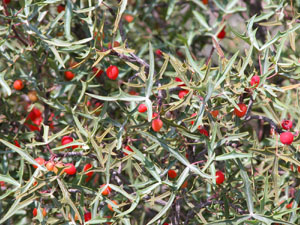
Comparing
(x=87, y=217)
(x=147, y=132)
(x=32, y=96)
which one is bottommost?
(x=87, y=217)

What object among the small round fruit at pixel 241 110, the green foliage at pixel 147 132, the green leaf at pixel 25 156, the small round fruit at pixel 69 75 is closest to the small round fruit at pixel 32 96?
the green foliage at pixel 147 132

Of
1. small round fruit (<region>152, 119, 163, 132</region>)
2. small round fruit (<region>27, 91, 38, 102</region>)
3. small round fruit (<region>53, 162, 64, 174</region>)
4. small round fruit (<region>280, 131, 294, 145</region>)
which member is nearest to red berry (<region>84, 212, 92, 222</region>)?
small round fruit (<region>53, 162, 64, 174</region>)

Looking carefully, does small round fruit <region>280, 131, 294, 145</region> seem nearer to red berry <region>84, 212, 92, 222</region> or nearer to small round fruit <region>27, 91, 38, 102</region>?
red berry <region>84, 212, 92, 222</region>

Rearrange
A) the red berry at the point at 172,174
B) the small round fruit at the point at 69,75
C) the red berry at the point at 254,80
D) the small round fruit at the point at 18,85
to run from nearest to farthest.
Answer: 1. the red berry at the point at 254,80
2. the red berry at the point at 172,174
3. the small round fruit at the point at 18,85
4. the small round fruit at the point at 69,75

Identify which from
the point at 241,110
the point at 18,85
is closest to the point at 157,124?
the point at 241,110

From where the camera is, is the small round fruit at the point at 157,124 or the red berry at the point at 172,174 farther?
the red berry at the point at 172,174

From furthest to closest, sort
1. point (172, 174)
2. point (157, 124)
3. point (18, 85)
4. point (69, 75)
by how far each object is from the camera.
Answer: point (69, 75) < point (18, 85) < point (172, 174) < point (157, 124)

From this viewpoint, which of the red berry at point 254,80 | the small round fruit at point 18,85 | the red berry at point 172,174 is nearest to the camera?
the red berry at point 254,80

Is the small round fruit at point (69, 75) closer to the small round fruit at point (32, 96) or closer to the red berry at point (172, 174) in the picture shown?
the small round fruit at point (32, 96)

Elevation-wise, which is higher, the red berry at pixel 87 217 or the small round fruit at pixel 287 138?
the small round fruit at pixel 287 138

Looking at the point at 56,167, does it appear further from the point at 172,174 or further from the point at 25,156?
the point at 172,174

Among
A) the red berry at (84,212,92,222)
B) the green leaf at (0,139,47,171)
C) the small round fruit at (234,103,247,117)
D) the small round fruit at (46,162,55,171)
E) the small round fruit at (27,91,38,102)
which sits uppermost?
the small round fruit at (234,103,247,117)

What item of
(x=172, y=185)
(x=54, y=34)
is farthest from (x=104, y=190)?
(x=54, y=34)

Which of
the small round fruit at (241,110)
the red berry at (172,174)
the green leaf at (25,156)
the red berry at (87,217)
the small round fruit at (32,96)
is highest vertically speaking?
the small round fruit at (241,110)
